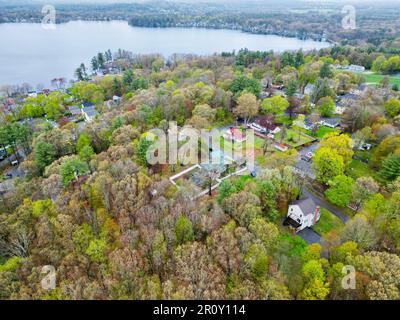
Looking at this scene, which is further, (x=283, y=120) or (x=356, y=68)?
(x=356, y=68)

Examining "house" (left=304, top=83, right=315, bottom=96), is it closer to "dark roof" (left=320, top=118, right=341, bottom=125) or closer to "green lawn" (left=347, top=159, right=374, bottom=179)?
"dark roof" (left=320, top=118, right=341, bottom=125)

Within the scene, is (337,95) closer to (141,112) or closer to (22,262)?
(141,112)

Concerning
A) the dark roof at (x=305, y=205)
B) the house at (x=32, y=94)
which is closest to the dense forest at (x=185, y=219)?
the dark roof at (x=305, y=205)

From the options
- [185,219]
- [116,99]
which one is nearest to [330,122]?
[185,219]

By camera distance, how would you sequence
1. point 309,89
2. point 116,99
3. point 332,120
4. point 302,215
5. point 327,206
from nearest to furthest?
point 302,215 < point 327,206 < point 332,120 < point 309,89 < point 116,99

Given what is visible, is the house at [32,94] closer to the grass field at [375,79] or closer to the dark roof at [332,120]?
the dark roof at [332,120]

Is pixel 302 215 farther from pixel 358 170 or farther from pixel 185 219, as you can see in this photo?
pixel 358 170
